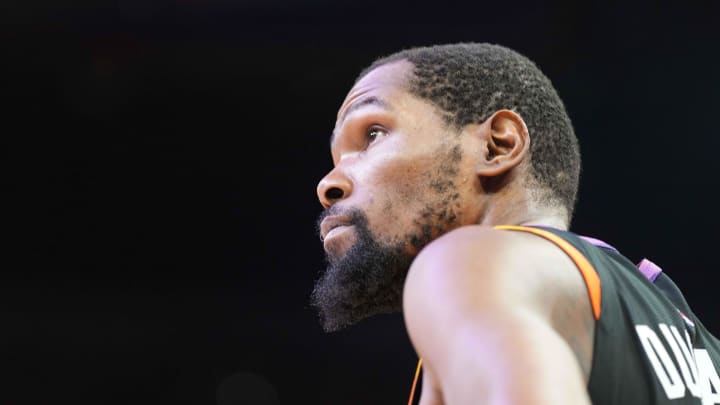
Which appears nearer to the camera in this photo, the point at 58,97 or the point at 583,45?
the point at 583,45

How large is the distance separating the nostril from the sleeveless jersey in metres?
0.40

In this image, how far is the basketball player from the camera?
0.64 meters

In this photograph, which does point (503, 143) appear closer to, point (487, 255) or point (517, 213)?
point (517, 213)

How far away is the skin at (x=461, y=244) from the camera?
2.01 ft

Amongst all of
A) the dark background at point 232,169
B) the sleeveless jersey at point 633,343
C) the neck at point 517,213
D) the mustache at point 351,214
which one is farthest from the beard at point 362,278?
the dark background at point 232,169

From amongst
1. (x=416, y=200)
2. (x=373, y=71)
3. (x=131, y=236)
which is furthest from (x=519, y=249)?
(x=131, y=236)

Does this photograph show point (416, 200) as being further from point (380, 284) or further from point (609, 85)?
point (609, 85)

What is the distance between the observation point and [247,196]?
4750mm

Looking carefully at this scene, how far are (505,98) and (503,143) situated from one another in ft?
0.35

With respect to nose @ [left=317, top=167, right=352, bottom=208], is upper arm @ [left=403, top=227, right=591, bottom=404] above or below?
below

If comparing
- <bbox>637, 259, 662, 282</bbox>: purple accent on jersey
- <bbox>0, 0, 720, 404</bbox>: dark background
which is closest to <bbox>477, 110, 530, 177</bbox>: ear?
<bbox>637, 259, 662, 282</bbox>: purple accent on jersey

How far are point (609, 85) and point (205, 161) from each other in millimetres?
2424

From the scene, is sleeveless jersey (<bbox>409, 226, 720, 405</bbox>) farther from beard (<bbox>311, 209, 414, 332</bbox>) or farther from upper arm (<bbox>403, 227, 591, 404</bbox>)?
beard (<bbox>311, 209, 414, 332</bbox>)

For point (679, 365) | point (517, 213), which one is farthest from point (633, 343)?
point (517, 213)
